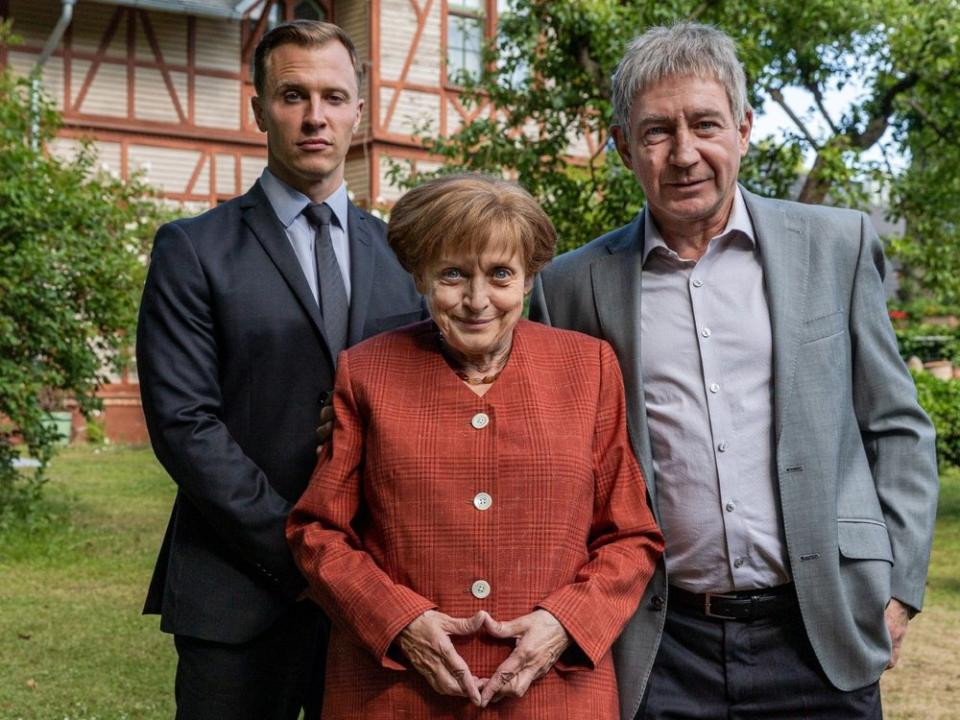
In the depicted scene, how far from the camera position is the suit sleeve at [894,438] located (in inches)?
120

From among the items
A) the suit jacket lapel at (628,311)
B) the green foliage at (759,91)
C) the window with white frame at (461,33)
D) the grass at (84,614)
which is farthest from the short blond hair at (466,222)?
the window with white frame at (461,33)

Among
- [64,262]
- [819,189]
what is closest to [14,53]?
[64,262]

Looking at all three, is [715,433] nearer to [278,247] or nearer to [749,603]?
[749,603]

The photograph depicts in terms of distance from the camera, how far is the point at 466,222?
2.69m

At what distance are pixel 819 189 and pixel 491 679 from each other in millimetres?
9779

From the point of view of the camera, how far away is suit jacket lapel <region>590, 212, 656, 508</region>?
→ 118 inches

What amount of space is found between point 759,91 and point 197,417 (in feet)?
32.5

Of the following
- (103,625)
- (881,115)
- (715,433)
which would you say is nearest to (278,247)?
(715,433)

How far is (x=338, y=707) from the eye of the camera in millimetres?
2760

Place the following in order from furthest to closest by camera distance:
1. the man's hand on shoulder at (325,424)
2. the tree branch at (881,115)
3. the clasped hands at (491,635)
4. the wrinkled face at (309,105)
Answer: the tree branch at (881,115) < the wrinkled face at (309,105) < the man's hand on shoulder at (325,424) < the clasped hands at (491,635)

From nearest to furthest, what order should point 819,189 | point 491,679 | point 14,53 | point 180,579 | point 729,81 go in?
point 491,679, point 729,81, point 180,579, point 819,189, point 14,53

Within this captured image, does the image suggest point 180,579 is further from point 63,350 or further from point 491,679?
point 63,350

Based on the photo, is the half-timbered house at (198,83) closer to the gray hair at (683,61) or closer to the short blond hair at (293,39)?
the short blond hair at (293,39)

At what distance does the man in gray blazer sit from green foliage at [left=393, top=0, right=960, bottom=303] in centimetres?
715
